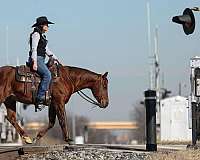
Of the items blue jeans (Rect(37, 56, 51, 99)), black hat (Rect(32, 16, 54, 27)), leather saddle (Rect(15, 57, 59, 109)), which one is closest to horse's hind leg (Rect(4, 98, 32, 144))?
leather saddle (Rect(15, 57, 59, 109))

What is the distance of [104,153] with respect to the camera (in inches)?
577

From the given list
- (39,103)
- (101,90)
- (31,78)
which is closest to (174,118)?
(101,90)

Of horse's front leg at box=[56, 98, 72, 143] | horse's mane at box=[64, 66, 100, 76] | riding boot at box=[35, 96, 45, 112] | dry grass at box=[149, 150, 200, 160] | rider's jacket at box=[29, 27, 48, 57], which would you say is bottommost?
dry grass at box=[149, 150, 200, 160]

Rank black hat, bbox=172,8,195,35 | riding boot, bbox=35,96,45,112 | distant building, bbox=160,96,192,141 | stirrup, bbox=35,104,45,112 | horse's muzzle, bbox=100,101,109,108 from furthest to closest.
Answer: distant building, bbox=160,96,192,141 < horse's muzzle, bbox=100,101,109,108 < stirrup, bbox=35,104,45,112 < riding boot, bbox=35,96,45,112 < black hat, bbox=172,8,195,35

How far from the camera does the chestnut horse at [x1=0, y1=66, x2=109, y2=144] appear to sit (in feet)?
54.1

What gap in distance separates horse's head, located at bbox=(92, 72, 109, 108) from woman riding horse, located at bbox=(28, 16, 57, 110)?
1.55 m

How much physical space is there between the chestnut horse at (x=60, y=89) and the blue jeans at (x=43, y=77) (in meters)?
0.30

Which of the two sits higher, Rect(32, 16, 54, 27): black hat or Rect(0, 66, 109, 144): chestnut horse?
Rect(32, 16, 54, 27): black hat

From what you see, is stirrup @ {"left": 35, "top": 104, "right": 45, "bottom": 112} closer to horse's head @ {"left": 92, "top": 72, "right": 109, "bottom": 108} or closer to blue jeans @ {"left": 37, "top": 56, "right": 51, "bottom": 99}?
blue jeans @ {"left": 37, "top": 56, "right": 51, "bottom": 99}

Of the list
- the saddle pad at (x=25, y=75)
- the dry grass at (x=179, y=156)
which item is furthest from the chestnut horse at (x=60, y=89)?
the dry grass at (x=179, y=156)

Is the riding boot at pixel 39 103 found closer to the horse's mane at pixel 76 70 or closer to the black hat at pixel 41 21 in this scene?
the horse's mane at pixel 76 70

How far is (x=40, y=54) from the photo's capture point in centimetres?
1669

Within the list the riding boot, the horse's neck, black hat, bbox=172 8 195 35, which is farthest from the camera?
the horse's neck

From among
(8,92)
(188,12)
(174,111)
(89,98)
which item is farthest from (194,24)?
(174,111)
